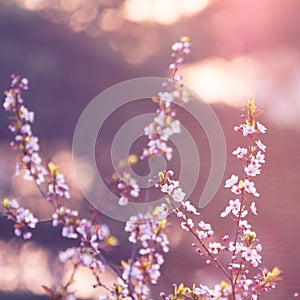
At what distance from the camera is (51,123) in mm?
2885

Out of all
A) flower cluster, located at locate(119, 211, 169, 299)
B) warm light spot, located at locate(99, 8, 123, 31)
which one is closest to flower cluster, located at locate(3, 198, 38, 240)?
flower cluster, located at locate(119, 211, 169, 299)

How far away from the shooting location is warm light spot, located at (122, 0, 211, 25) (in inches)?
116

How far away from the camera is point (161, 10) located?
296 cm

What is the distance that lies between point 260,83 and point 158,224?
1938mm

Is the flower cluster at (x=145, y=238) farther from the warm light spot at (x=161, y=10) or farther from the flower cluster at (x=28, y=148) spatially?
the warm light spot at (x=161, y=10)

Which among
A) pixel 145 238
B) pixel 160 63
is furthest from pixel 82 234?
pixel 160 63

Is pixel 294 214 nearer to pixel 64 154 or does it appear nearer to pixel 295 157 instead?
pixel 295 157

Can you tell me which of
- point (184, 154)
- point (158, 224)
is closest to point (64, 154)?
point (184, 154)

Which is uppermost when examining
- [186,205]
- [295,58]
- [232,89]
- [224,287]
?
[295,58]

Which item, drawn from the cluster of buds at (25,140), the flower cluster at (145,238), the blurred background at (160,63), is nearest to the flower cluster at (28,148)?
the cluster of buds at (25,140)

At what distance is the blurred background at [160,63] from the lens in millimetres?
2838

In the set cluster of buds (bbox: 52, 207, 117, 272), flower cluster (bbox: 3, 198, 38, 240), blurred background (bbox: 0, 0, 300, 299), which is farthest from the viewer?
blurred background (bbox: 0, 0, 300, 299)

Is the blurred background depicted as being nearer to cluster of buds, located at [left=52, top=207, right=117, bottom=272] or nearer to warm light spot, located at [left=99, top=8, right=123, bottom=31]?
warm light spot, located at [left=99, top=8, right=123, bottom=31]

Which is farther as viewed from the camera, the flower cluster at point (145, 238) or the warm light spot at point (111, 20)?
the warm light spot at point (111, 20)
